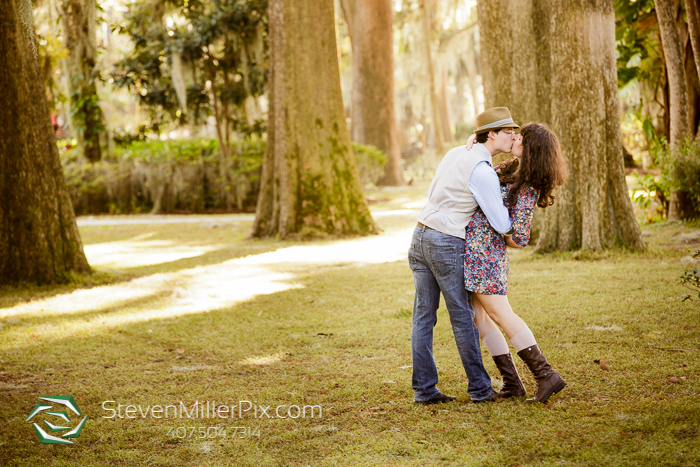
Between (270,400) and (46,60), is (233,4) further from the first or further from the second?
(270,400)

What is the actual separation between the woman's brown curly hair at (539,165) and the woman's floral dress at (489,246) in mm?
43

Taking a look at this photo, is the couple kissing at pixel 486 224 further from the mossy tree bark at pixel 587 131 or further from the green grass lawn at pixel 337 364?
the mossy tree bark at pixel 587 131

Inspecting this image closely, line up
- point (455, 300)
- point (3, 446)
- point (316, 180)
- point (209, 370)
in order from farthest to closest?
point (316, 180), point (209, 370), point (455, 300), point (3, 446)

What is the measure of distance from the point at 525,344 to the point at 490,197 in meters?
0.84

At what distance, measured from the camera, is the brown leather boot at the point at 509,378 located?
3.69 meters

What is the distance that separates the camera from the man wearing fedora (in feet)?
11.3

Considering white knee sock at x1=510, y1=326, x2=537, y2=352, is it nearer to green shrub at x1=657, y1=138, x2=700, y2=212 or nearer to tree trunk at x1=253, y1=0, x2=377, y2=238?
green shrub at x1=657, y1=138, x2=700, y2=212

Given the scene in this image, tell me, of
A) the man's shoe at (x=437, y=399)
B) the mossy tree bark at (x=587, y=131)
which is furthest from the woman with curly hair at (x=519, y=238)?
the mossy tree bark at (x=587, y=131)

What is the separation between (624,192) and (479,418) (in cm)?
513

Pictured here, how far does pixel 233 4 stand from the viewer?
596 inches

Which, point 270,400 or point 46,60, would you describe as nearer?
point 270,400

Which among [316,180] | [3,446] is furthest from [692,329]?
[316,180]

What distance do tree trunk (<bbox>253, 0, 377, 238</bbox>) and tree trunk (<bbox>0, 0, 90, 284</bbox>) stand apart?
428 cm

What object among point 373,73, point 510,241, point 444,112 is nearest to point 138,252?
point 510,241
